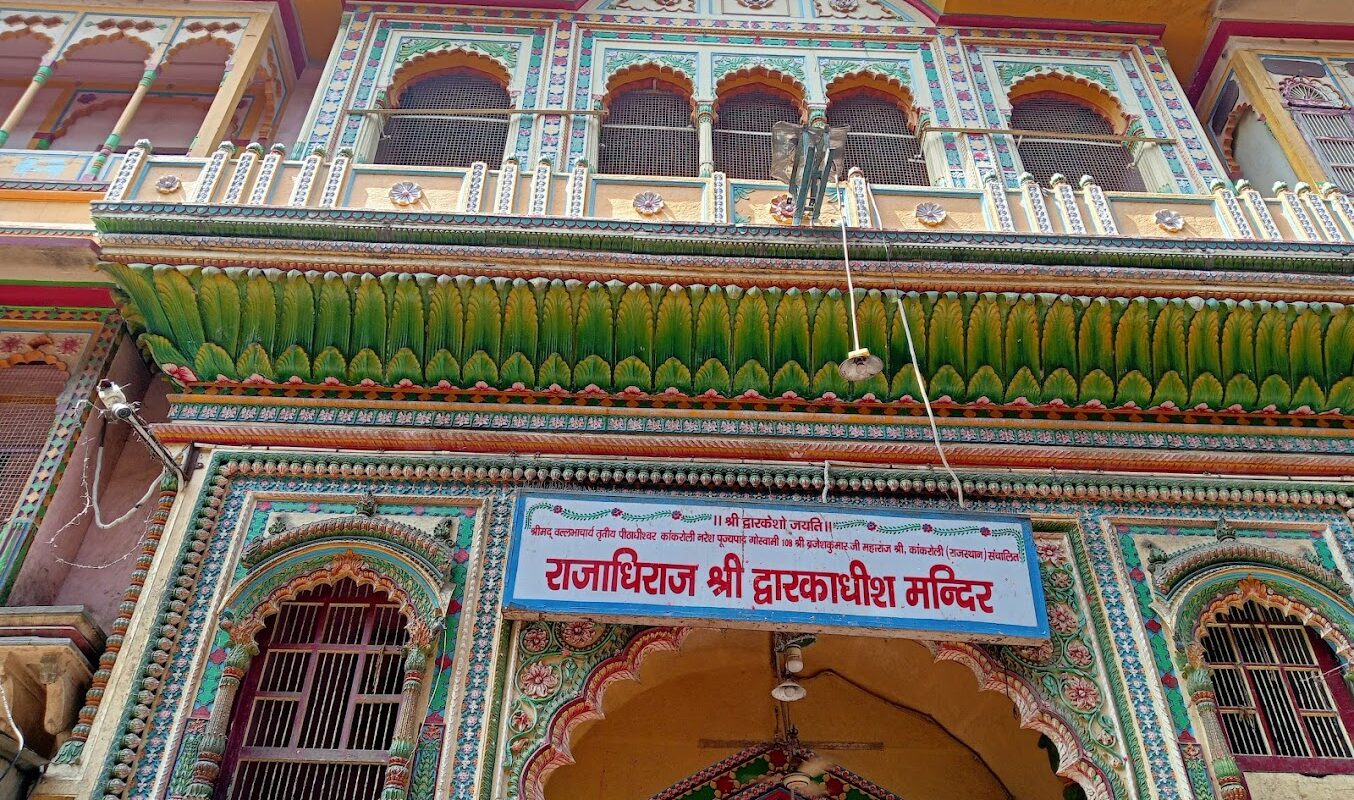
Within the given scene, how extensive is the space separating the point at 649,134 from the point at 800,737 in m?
4.03

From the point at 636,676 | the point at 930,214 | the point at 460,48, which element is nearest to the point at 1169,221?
the point at 930,214

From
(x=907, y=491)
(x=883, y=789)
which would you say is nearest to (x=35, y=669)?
(x=907, y=491)

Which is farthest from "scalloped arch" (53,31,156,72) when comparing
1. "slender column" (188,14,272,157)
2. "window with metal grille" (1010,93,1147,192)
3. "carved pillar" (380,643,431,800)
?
"window with metal grille" (1010,93,1147,192)

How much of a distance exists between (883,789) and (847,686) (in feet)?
2.07

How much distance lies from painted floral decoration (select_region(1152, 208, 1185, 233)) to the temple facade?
3cm

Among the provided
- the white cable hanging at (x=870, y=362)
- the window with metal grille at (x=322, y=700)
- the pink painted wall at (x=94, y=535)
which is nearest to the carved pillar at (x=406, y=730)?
the window with metal grille at (x=322, y=700)

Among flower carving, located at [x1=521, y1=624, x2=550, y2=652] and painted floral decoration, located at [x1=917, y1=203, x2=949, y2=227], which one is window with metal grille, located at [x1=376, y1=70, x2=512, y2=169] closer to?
painted floral decoration, located at [x1=917, y1=203, x2=949, y2=227]

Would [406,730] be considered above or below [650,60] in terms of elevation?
below

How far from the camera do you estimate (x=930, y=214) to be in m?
6.24

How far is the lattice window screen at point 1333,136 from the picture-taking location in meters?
7.16

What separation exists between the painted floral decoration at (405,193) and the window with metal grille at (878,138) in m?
2.83

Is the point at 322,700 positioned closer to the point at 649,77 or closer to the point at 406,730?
the point at 406,730

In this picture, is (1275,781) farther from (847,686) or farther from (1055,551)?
(847,686)

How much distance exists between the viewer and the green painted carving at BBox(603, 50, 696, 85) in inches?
302
